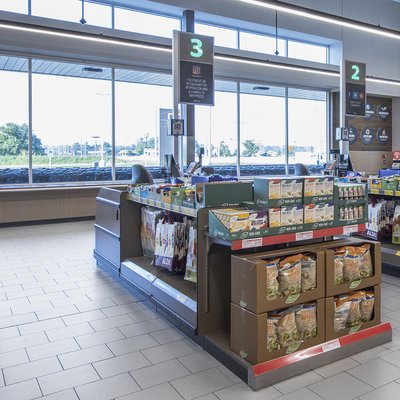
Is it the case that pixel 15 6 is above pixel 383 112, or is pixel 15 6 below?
above

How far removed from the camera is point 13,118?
9.25 m

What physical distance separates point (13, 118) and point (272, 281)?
824 centimetres

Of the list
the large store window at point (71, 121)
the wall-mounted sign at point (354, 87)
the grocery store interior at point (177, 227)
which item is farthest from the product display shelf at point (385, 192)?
the large store window at point (71, 121)

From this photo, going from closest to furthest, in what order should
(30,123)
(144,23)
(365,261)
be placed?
(365,261), (30,123), (144,23)

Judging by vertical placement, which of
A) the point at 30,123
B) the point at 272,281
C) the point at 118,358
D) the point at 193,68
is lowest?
the point at 118,358

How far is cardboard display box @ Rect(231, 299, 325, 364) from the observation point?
106 inches

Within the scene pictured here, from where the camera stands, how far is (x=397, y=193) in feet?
16.7

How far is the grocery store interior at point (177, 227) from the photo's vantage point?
2809 millimetres

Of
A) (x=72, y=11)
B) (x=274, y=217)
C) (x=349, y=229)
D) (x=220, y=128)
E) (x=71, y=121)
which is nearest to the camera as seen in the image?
(x=274, y=217)

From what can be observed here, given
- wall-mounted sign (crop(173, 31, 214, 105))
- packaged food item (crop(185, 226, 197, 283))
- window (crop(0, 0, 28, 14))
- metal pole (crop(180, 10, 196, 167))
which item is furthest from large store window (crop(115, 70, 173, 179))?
packaged food item (crop(185, 226, 197, 283))

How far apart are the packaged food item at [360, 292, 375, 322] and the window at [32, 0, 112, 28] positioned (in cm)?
891

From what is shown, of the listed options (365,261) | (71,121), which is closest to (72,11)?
(71,121)

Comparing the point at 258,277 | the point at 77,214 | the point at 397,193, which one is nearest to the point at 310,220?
the point at 258,277

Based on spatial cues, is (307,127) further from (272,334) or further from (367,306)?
(272,334)
